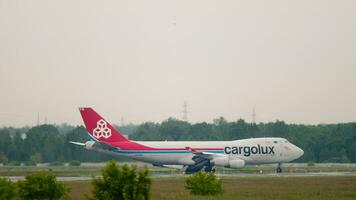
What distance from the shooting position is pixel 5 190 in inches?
1394

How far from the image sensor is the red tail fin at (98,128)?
7356cm

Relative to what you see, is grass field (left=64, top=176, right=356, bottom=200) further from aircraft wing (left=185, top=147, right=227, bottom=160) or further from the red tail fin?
the red tail fin

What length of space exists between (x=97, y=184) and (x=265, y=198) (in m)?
11.3

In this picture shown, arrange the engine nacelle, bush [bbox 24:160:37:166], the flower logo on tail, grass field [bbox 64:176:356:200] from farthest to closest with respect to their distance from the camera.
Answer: bush [bbox 24:160:37:166] < the flower logo on tail < the engine nacelle < grass field [bbox 64:176:356:200]

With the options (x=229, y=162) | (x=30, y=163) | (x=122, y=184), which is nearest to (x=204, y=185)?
(x=122, y=184)

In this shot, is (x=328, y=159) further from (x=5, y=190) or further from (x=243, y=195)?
(x=5, y=190)

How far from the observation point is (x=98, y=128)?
242ft

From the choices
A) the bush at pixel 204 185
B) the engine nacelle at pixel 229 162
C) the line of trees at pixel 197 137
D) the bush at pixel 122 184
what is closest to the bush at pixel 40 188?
the bush at pixel 122 184

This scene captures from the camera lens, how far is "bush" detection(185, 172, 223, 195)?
40562 mm

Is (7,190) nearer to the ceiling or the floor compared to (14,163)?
nearer to the floor

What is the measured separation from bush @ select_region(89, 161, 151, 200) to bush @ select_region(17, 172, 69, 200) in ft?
19.6

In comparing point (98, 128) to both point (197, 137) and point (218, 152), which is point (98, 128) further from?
point (197, 137)

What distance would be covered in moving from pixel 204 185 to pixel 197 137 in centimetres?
8969

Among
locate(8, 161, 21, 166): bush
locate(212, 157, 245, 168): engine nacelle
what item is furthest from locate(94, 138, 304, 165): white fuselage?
locate(8, 161, 21, 166): bush
